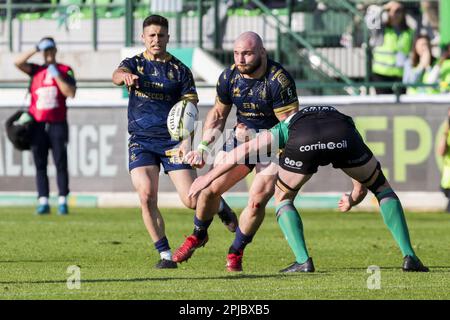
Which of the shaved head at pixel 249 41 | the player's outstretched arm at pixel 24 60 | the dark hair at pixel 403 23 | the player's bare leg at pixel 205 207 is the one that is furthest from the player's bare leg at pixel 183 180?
the dark hair at pixel 403 23

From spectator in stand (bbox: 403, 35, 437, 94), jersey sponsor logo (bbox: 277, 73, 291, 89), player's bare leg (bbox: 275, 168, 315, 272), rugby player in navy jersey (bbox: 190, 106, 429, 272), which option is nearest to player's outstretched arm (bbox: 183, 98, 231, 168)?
rugby player in navy jersey (bbox: 190, 106, 429, 272)

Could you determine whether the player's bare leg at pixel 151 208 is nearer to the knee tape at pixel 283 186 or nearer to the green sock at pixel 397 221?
the knee tape at pixel 283 186

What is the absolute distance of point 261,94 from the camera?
41.7ft

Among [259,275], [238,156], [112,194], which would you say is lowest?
[112,194]

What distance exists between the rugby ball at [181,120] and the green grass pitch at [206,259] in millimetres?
1254

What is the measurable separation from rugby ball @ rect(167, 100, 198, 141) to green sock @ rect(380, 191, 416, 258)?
1950mm

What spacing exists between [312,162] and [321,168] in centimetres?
1021

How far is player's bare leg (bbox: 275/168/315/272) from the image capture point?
40.7 ft

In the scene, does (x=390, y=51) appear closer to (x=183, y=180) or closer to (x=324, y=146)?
(x=183, y=180)

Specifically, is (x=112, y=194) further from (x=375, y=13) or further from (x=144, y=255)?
(x=144, y=255)

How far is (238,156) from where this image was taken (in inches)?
478

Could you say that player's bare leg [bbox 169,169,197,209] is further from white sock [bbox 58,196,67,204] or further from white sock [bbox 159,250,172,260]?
white sock [bbox 58,196,67,204]

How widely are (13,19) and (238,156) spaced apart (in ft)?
56.7
